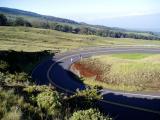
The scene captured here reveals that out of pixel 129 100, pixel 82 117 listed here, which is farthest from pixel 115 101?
pixel 82 117

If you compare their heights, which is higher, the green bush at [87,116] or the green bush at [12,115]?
the green bush at [12,115]

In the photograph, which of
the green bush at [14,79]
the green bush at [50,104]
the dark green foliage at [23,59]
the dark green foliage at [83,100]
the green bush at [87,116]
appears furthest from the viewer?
A: the dark green foliage at [23,59]

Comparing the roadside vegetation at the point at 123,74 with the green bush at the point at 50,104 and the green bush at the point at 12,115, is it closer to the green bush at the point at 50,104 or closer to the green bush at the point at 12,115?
the green bush at the point at 50,104

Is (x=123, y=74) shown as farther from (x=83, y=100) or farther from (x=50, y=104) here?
(x=50, y=104)

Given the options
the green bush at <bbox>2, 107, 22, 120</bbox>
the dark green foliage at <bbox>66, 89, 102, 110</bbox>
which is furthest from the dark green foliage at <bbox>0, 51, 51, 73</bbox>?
the green bush at <bbox>2, 107, 22, 120</bbox>

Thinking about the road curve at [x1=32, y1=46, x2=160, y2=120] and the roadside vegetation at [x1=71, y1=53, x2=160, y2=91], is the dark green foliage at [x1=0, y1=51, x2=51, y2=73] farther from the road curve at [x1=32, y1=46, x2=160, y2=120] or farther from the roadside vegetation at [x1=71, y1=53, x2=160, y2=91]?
the roadside vegetation at [x1=71, y1=53, x2=160, y2=91]

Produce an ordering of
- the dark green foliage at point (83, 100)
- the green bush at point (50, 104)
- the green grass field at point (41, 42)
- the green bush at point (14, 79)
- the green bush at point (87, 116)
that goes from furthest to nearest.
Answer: the green grass field at point (41, 42), the green bush at point (14, 79), the dark green foliage at point (83, 100), the green bush at point (50, 104), the green bush at point (87, 116)

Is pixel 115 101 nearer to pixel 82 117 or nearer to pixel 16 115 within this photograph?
pixel 82 117

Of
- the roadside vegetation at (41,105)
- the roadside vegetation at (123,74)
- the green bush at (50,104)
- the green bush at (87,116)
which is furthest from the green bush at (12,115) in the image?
the roadside vegetation at (123,74)
